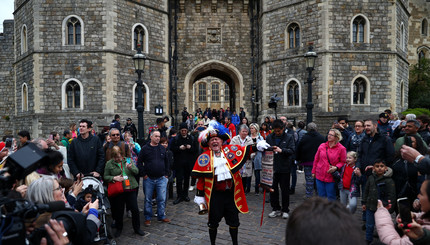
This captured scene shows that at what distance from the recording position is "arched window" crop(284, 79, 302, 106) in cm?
1734

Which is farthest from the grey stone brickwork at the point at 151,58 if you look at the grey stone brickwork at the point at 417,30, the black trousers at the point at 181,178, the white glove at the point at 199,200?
the white glove at the point at 199,200

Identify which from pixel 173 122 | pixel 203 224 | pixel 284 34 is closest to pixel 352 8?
pixel 284 34

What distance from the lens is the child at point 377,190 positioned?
4.33 m

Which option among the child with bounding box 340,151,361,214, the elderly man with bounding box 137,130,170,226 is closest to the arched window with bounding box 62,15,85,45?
the elderly man with bounding box 137,130,170,226

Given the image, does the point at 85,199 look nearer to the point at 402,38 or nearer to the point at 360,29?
the point at 360,29

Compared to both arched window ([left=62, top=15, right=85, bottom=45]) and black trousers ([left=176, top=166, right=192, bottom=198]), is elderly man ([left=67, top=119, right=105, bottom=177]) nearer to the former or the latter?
black trousers ([left=176, top=166, right=192, bottom=198])

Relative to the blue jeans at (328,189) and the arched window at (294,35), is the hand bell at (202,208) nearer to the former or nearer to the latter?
the blue jeans at (328,189)

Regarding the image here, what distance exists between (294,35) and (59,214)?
1715 cm

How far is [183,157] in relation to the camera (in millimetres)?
7520

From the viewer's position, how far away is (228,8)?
1955 cm

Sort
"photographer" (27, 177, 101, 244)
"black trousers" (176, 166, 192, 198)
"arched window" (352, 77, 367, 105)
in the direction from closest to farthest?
"photographer" (27, 177, 101, 244) → "black trousers" (176, 166, 192, 198) → "arched window" (352, 77, 367, 105)

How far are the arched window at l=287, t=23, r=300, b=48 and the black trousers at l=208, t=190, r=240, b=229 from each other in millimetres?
14769

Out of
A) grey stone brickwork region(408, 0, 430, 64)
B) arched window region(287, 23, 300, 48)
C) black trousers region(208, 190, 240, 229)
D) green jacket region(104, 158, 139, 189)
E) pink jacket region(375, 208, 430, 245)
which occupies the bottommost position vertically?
black trousers region(208, 190, 240, 229)

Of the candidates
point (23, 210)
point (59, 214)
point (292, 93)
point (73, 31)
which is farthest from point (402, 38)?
point (23, 210)
